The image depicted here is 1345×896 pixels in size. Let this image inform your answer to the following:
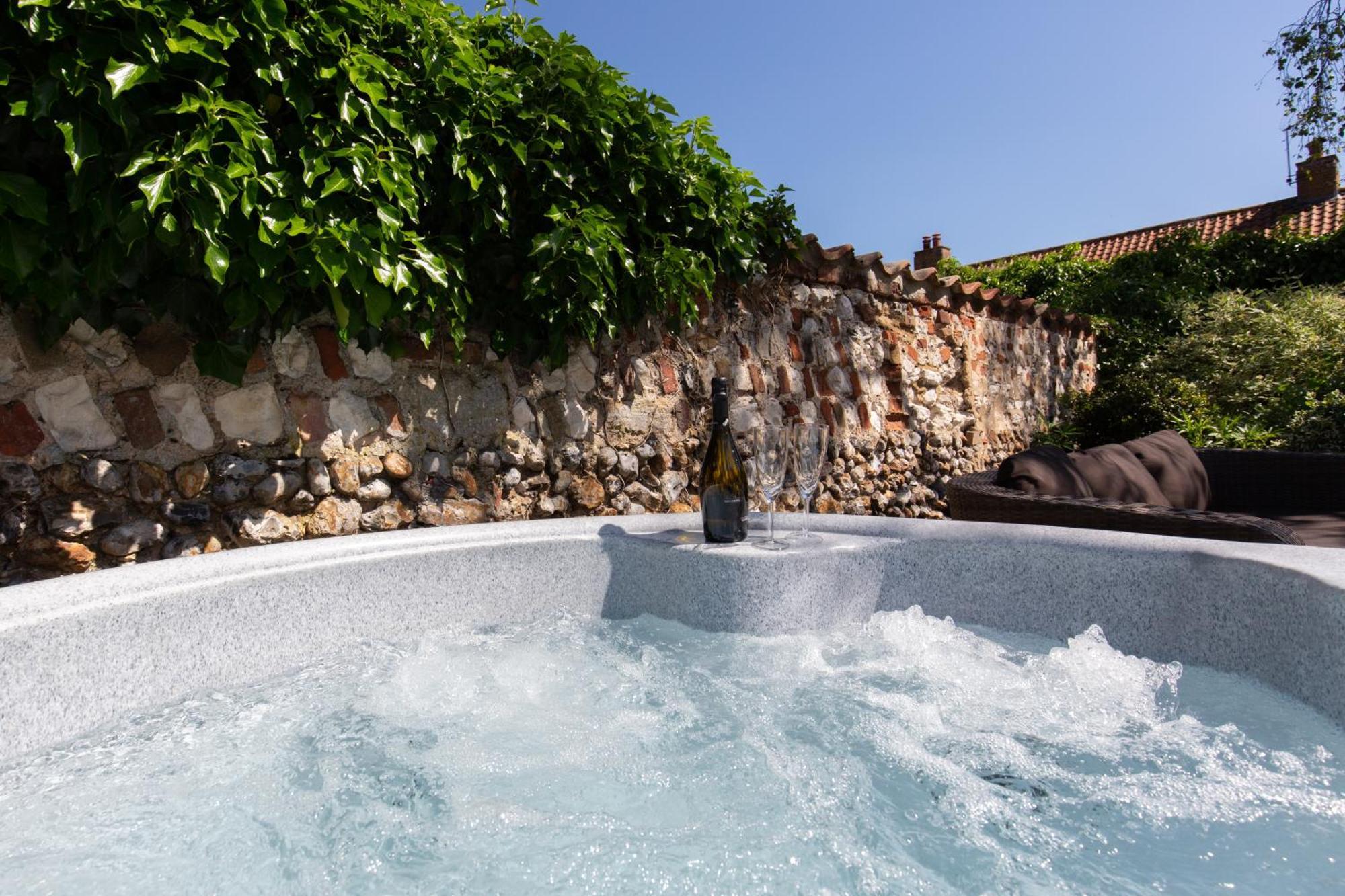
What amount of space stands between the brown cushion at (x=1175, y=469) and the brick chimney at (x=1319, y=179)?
11993mm

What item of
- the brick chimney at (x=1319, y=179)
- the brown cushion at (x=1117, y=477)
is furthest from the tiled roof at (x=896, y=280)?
the brick chimney at (x=1319, y=179)

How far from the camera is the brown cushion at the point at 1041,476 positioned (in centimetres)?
227

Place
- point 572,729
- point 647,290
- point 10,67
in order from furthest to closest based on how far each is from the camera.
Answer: point 647,290 < point 10,67 < point 572,729

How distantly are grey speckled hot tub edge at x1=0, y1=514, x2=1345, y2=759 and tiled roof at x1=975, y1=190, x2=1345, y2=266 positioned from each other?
34.7 ft

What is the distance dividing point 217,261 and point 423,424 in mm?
773

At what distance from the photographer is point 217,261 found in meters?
1.60

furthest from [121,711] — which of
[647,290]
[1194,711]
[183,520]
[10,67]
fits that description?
[647,290]

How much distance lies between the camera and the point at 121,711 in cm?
123

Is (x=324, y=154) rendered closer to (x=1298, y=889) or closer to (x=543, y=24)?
(x=543, y=24)

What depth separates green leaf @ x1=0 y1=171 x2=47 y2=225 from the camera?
1.43 m

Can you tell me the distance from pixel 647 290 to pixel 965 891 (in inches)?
85.0

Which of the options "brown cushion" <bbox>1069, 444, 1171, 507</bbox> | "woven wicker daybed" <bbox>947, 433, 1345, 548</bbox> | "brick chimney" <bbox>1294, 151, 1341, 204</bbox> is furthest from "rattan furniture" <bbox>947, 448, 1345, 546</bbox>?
"brick chimney" <bbox>1294, 151, 1341, 204</bbox>

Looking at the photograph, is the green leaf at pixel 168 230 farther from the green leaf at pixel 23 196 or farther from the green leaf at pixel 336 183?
the green leaf at pixel 336 183

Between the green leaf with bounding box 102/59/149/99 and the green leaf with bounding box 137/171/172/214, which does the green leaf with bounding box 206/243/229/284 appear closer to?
the green leaf with bounding box 137/171/172/214
